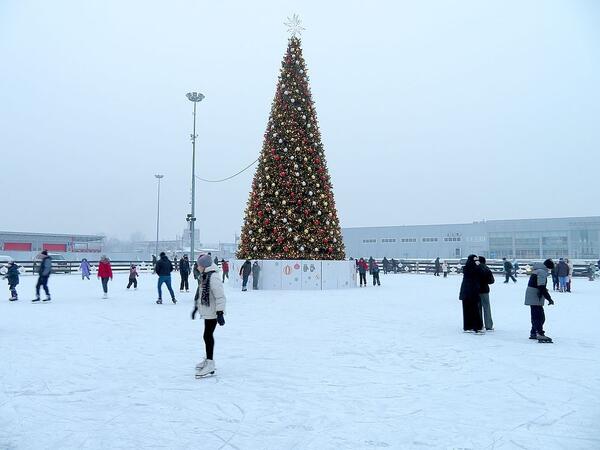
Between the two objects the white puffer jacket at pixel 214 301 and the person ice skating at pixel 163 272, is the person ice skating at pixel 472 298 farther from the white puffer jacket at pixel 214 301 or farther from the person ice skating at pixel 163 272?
the person ice skating at pixel 163 272

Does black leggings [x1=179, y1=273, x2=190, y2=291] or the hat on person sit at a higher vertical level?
the hat on person

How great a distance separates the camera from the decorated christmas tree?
22.4 m

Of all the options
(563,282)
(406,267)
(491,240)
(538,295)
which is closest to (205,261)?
(538,295)

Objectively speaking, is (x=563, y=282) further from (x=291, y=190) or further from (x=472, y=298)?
(x=472, y=298)

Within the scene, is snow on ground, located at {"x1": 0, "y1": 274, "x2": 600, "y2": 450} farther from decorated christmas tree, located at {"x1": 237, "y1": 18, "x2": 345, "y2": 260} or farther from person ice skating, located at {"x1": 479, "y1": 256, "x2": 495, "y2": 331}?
decorated christmas tree, located at {"x1": 237, "y1": 18, "x2": 345, "y2": 260}

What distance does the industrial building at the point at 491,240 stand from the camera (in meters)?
66.0

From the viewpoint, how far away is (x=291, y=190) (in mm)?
22312

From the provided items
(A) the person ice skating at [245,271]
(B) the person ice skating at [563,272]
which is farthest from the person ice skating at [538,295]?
(B) the person ice skating at [563,272]

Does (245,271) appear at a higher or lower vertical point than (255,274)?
higher

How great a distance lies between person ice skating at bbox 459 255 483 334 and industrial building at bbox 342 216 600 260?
205 feet

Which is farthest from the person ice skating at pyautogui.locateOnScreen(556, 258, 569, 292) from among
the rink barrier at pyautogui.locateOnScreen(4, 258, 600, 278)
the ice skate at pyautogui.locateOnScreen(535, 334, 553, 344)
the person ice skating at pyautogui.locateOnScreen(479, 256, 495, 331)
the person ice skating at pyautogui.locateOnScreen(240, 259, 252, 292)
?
the ice skate at pyautogui.locateOnScreen(535, 334, 553, 344)

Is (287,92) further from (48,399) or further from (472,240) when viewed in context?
(472,240)

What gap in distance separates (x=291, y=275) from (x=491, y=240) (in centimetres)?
5853

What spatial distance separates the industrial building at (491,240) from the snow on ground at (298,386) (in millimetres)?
62685
